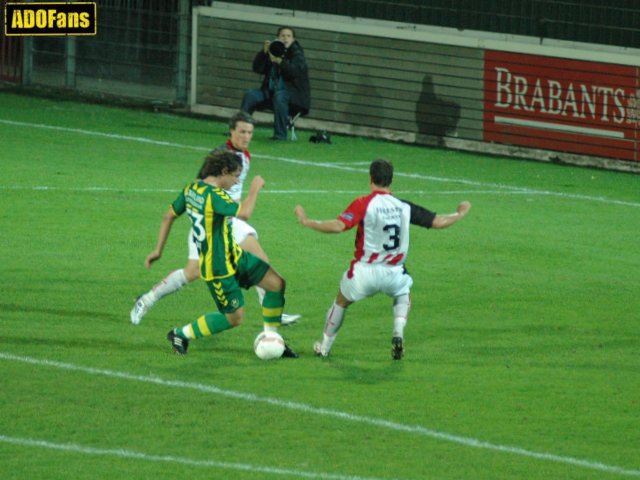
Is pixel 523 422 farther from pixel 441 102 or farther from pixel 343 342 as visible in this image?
pixel 441 102

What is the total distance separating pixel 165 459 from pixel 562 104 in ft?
51.7

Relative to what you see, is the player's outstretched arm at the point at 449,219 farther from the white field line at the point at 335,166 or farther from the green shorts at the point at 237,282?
the white field line at the point at 335,166

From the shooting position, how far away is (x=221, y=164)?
10812 mm

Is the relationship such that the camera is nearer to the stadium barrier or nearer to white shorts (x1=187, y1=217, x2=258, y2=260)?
the stadium barrier

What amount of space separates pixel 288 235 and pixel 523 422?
7.18m

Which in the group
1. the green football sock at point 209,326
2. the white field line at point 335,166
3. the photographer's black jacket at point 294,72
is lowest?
the green football sock at point 209,326

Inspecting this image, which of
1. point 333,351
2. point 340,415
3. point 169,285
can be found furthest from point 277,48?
point 340,415

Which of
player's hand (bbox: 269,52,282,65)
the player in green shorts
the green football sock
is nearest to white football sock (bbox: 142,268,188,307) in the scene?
the player in green shorts

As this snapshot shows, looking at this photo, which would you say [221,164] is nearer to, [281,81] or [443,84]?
[281,81]

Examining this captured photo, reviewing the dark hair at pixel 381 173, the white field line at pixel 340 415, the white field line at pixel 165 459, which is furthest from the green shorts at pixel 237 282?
the white field line at pixel 165 459

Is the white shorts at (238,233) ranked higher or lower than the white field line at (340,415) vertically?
higher

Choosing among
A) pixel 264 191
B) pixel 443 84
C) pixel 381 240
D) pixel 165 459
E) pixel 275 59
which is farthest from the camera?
pixel 443 84

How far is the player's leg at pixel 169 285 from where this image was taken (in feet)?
38.7

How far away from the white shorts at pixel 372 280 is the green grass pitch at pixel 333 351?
503 millimetres
